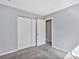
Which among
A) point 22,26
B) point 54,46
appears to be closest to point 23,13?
point 22,26

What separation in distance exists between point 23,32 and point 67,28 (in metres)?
2.52

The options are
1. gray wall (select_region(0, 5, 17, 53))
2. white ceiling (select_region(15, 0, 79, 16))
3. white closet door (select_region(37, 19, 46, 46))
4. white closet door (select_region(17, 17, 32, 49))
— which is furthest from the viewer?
white closet door (select_region(37, 19, 46, 46))

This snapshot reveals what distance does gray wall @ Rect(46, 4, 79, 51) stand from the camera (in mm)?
2838

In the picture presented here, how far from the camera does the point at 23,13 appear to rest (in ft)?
11.6

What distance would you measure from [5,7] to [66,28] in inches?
128

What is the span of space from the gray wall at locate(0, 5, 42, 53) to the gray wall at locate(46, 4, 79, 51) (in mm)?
2389

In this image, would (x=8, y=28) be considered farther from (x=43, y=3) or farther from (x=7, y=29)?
(x=43, y=3)

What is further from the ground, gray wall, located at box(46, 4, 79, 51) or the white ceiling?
the white ceiling

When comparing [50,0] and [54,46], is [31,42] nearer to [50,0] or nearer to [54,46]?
[54,46]

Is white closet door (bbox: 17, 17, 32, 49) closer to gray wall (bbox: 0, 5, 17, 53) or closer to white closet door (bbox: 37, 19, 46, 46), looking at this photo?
gray wall (bbox: 0, 5, 17, 53)

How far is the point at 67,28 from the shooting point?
314cm

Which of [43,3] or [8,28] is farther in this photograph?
[8,28]

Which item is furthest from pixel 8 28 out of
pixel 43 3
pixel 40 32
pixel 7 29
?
pixel 40 32

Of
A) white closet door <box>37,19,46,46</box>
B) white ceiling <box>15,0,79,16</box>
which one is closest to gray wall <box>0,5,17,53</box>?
white ceiling <box>15,0,79,16</box>
